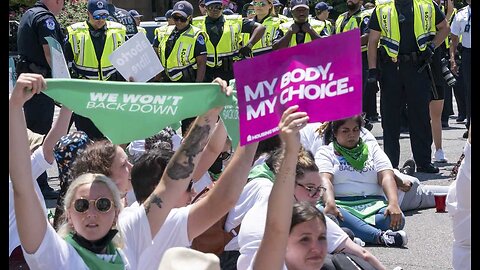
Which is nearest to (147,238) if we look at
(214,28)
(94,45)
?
(94,45)

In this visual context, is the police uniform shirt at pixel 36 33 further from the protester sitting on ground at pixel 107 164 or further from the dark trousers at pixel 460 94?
the dark trousers at pixel 460 94

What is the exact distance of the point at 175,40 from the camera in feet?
38.9

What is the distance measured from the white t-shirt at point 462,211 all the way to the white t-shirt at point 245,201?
4.60 feet

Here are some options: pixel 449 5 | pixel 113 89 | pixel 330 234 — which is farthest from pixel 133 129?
pixel 449 5

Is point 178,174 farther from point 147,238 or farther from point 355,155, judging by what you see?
point 355,155

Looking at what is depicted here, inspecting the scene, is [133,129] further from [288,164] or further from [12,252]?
[12,252]

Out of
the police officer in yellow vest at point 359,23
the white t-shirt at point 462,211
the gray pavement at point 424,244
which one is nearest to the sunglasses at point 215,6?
the police officer in yellow vest at point 359,23

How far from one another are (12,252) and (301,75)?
5.91 ft

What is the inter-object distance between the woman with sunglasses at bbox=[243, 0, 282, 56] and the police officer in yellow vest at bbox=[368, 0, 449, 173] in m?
3.19

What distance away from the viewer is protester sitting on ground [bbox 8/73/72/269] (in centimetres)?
368

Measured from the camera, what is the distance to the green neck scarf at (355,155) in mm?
7566

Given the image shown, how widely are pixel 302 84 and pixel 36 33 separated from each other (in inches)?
262

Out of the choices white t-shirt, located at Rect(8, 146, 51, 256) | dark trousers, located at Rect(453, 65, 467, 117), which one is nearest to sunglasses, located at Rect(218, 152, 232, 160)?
white t-shirt, located at Rect(8, 146, 51, 256)

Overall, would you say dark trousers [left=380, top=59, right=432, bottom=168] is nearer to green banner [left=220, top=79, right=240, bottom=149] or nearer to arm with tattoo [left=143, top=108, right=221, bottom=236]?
green banner [left=220, top=79, right=240, bottom=149]
